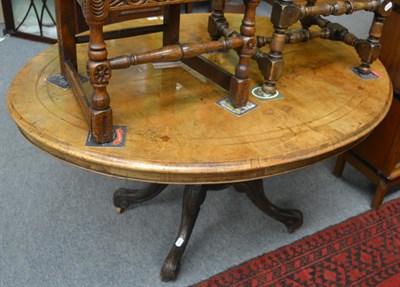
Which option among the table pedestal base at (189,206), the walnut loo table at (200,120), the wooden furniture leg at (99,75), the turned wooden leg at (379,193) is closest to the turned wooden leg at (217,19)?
the walnut loo table at (200,120)

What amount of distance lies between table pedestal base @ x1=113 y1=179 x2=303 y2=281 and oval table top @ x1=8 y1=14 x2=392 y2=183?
39cm

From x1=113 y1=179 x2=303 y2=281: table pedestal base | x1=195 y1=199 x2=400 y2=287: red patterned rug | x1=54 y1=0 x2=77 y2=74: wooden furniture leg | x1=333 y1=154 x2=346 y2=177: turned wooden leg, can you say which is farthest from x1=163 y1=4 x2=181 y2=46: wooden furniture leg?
x1=333 y1=154 x2=346 y2=177: turned wooden leg

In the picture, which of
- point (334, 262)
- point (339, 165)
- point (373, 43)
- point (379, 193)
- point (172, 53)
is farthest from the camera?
point (339, 165)

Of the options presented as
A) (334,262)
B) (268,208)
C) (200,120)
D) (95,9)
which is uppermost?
(95,9)

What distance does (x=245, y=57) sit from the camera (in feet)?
3.38

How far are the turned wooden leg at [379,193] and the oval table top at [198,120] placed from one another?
573 mm

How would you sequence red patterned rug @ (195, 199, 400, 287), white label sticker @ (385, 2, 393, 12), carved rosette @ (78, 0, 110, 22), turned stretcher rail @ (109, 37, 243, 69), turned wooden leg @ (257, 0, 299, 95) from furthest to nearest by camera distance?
red patterned rug @ (195, 199, 400, 287), white label sticker @ (385, 2, 393, 12), turned wooden leg @ (257, 0, 299, 95), turned stretcher rail @ (109, 37, 243, 69), carved rosette @ (78, 0, 110, 22)

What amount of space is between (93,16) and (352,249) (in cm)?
123

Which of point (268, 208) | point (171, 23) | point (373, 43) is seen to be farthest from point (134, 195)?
point (373, 43)

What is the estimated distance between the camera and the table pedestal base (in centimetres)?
143

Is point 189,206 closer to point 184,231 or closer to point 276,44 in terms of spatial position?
point 184,231

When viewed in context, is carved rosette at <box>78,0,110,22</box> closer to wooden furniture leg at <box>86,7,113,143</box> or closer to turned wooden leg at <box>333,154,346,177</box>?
wooden furniture leg at <box>86,7,113,143</box>

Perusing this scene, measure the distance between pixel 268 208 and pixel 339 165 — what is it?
0.53m

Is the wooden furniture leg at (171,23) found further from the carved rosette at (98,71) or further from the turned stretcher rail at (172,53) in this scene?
the carved rosette at (98,71)
